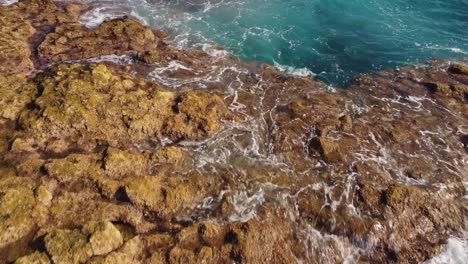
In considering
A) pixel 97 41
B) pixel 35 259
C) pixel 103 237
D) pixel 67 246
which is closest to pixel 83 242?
pixel 67 246

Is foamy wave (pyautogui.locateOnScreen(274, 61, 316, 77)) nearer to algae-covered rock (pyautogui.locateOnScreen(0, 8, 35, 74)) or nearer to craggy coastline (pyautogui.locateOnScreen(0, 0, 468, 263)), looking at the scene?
craggy coastline (pyautogui.locateOnScreen(0, 0, 468, 263))

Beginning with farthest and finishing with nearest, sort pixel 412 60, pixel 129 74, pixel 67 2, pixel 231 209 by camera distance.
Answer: pixel 67 2 < pixel 412 60 < pixel 129 74 < pixel 231 209

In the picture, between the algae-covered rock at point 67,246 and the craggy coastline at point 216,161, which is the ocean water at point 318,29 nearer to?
the craggy coastline at point 216,161

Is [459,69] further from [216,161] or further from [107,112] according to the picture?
[107,112]

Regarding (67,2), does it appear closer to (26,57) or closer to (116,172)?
(26,57)

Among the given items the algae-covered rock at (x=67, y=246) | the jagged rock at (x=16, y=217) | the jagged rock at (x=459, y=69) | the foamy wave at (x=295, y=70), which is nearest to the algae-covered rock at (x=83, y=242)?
the algae-covered rock at (x=67, y=246)

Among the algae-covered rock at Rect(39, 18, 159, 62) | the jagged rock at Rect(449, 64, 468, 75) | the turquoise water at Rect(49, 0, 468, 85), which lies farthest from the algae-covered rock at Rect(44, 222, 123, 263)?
the jagged rock at Rect(449, 64, 468, 75)

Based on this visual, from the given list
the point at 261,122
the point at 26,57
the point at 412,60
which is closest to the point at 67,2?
the point at 26,57
